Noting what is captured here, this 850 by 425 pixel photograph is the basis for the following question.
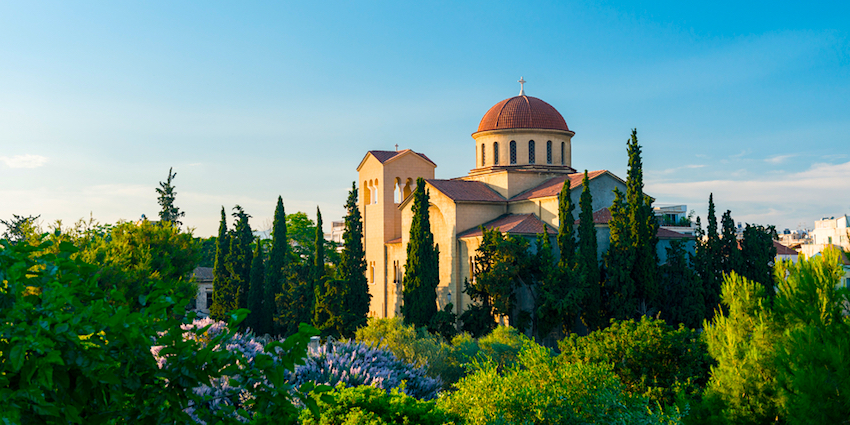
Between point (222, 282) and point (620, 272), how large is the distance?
20061 mm

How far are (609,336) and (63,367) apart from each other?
14.1 m

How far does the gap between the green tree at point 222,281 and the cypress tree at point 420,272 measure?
35.3 feet

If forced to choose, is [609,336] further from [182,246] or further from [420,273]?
[182,246]

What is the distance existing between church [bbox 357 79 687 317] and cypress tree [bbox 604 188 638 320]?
2.34 metres

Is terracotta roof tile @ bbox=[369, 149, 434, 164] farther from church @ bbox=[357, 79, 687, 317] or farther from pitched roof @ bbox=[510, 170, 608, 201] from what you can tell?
pitched roof @ bbox=[510, 170, 608, 201]

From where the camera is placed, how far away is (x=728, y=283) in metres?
12.7

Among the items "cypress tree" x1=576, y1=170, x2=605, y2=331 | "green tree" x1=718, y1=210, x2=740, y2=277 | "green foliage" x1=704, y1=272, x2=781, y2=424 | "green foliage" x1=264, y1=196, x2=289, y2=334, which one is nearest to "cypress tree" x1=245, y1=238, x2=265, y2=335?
"green foliage" x1=264, y1=196, x2=289, y2=334

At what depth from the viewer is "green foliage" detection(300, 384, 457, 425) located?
9227mm

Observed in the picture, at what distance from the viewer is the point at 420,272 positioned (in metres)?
26.3

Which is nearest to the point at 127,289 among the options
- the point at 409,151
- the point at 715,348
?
the point at 409,151

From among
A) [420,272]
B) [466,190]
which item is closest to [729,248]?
[466,190]

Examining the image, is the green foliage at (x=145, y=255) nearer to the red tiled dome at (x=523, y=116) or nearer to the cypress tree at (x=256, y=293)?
the cypress tree at (x=256, y=293)

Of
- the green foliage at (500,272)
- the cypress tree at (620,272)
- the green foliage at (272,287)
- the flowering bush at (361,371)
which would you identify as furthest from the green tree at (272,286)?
the flowering bush at (361,371)

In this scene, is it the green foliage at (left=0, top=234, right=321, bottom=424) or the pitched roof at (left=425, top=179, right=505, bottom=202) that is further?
the pitched roof at (left=425, top=179, right=505, bottom=202)
